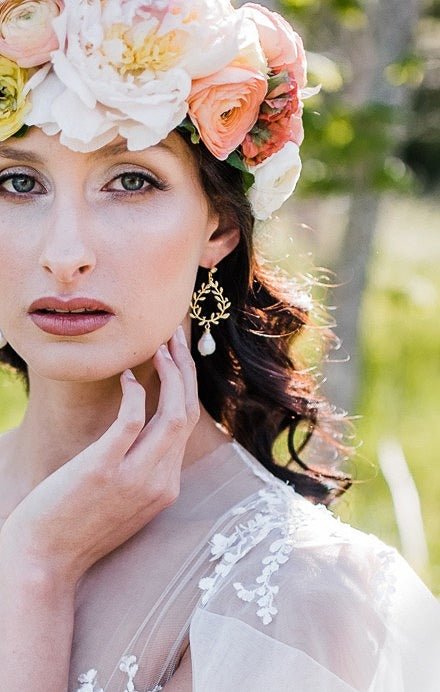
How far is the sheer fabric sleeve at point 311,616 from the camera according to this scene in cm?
223

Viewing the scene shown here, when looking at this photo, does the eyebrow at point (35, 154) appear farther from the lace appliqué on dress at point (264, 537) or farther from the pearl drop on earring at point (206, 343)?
the lace appliqué on dress at point (264, 537)

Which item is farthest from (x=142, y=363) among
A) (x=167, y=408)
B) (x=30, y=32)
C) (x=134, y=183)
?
(x=30, y=32)

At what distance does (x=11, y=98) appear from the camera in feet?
8.27

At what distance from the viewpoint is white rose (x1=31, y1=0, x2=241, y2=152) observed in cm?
243

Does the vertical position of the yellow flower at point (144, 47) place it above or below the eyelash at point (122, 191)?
above

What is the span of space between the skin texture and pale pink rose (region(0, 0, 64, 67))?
16 cm

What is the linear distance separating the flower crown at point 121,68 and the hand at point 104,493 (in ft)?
1.76

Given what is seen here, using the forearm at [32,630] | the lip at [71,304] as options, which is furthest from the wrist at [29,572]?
the lip at [71,304]

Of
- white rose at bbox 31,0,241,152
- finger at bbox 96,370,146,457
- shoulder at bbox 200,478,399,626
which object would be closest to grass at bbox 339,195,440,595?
shoulder at bbox 200,478,399,626

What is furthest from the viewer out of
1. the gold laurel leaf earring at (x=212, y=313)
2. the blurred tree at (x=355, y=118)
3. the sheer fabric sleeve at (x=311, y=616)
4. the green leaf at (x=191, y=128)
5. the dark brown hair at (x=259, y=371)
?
the blurred tree at (x=355, y=118)

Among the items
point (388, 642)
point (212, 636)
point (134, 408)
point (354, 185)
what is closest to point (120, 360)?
point (134, 408)

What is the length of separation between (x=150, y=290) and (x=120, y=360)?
158mm

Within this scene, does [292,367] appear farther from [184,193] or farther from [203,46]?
[203,46]

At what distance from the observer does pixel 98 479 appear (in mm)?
2447
